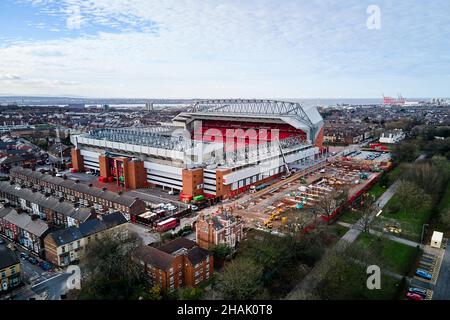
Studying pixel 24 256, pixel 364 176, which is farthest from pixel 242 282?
pixel 364 176

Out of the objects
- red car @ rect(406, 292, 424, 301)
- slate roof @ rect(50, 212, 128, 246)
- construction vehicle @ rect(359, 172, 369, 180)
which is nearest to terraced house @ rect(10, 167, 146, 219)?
slate roof @ rect(50, 212, 128, 246)

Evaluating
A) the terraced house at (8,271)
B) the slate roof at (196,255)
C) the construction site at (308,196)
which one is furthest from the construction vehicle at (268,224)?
the terraced house at (8,271)

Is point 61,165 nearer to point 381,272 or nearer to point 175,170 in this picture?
point 175,170

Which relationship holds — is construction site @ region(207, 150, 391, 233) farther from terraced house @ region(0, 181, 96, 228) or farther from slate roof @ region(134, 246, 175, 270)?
terraced house @ region(0, 181, 96, 228)

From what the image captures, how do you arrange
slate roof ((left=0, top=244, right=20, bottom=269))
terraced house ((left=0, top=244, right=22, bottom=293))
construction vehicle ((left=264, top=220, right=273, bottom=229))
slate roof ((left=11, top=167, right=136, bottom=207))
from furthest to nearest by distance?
slate roof ((left=11, top=167, right=136, bottom=207)) < construction vehicle ((left=264, top=220, right=273, bottom=229)) < slate roof ((left=0, top=244, right=20, bottom=269)) < terraced house ((left=0, top=244, right=22, bottom=293))
